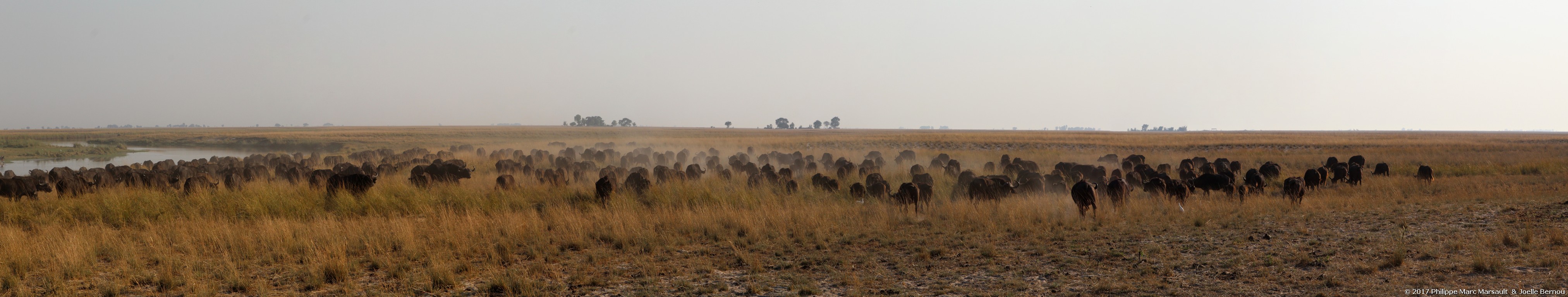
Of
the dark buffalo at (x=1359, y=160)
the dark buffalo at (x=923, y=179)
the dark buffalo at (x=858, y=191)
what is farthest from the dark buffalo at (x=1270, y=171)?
the dark buffalo at (x=858, y=191)

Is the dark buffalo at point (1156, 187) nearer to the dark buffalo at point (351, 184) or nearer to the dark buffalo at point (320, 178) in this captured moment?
the dark buffalo at point (351, 184)

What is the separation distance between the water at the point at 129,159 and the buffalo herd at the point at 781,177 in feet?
26.1

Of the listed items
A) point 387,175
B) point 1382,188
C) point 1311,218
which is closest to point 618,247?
point 1311,218

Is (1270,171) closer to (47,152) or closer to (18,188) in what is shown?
(18,188)

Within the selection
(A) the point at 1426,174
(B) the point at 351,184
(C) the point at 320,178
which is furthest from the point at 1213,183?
(C) the point at 320,178

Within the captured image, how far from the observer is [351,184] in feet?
43.2

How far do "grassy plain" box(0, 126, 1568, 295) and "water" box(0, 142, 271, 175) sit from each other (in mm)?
16578

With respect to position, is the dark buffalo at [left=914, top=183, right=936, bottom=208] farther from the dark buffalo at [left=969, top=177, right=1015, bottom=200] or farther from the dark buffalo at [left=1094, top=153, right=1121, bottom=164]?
the dark buffalo at [left=1094, top=153, right=1121, bottom=164]

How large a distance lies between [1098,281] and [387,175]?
1751 cm

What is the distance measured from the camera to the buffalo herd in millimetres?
12422

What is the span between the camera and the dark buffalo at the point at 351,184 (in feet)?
42.8

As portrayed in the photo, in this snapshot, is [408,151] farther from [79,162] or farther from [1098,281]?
[1098,281]

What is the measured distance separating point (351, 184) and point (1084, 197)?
1260 cm

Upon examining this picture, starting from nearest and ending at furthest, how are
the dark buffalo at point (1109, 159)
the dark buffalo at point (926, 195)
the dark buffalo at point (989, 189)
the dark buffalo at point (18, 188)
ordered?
the dark buffalo at point (926, 195), the dark buffalo at point (18, 188), the dark buffalo at point (989, 189), the dark buffalo at point (1109, 159)
